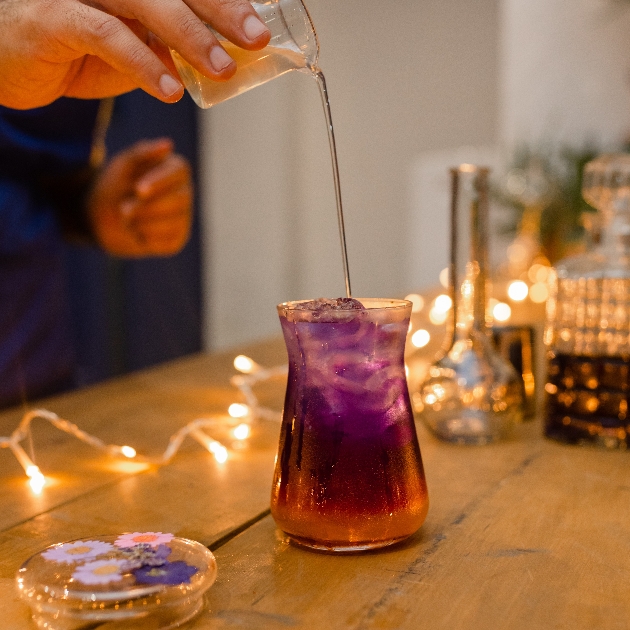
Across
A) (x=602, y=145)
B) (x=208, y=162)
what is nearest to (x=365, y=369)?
(x=602, y=145)

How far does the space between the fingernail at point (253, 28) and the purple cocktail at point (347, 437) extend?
0.24m

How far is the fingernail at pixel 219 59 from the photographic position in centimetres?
66

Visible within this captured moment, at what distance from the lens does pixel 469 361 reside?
0.93 meters

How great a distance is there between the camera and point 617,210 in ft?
2.92

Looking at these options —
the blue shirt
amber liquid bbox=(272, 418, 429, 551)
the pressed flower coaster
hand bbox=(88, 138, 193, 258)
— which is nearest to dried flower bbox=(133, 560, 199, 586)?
the pressed flower coaster

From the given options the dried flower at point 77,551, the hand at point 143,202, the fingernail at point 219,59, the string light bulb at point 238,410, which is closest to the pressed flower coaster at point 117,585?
the dried flower at point 77,551

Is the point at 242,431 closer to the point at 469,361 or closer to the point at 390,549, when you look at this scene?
the point at 469,361

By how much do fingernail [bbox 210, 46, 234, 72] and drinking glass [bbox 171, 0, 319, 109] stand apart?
0.04 meters

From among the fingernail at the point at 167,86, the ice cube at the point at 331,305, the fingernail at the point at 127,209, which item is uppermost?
the fingernail at the point at 167,86

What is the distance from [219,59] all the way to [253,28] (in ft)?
0.13

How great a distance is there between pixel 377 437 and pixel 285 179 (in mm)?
4317

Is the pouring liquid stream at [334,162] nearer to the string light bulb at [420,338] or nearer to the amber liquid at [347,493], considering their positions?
the amber liquid at [347,493]

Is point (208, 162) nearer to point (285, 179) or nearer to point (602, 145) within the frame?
point (285, 179)

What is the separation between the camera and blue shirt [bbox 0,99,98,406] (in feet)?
5.65
